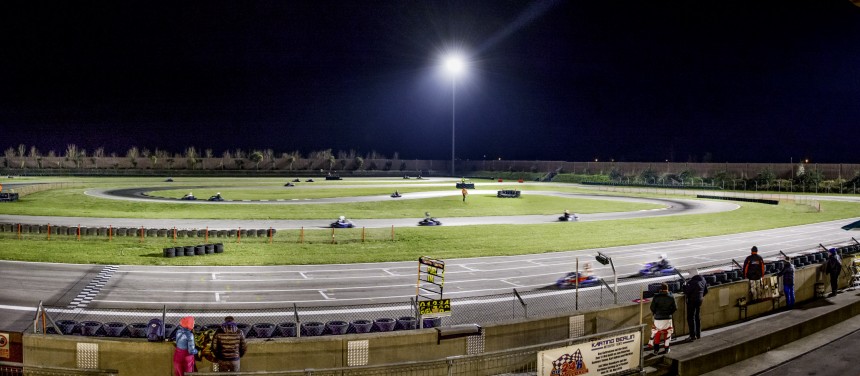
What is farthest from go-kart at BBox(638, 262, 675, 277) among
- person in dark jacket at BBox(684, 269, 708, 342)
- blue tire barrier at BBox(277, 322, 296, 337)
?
blue tire barrier at BBox(277, 322, 296, 337)

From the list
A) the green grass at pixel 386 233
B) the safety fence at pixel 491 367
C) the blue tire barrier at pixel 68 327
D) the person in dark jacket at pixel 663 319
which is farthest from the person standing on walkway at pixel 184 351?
the green grass at pixel 386 233

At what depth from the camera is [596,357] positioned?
429 inches

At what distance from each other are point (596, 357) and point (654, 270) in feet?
54.5

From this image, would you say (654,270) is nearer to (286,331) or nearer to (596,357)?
(596,357)

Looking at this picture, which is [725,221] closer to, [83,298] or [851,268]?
[851,268]

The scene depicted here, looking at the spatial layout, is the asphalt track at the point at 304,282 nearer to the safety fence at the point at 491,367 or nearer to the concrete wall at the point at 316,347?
the concrete wall at the point at 316,347

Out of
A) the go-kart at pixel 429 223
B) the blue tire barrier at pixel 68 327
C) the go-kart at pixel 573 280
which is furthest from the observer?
the go-kart at pixel 429 223

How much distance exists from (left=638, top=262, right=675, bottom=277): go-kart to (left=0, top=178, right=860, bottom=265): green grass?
7.54m

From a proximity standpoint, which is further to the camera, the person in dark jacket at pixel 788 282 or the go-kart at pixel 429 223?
the go-kart at pixel 429 223

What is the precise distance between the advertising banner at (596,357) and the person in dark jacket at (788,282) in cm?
1062

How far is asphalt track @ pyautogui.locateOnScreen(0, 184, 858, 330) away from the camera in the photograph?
20.3 meters

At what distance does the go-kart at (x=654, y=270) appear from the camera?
25.3 m

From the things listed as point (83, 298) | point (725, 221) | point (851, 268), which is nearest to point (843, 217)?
point (725, 221)

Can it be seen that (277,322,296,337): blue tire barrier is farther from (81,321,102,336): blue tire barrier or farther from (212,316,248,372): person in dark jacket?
(81,321,102,336): blue tire barrier
